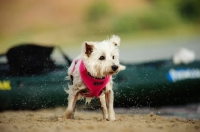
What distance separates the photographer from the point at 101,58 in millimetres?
4953

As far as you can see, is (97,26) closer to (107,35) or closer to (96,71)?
(107,35)

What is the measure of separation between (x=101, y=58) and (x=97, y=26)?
2.70m

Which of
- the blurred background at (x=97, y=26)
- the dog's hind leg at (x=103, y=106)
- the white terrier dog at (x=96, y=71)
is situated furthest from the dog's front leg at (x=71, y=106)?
the blurred background at (x=97, y=26)

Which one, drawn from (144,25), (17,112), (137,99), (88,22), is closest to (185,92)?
(137,99)

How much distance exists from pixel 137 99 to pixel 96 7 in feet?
7.02

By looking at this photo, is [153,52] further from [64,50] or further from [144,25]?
[64,50]

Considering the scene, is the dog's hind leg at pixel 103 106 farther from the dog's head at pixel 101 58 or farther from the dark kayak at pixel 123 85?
the dark kayak at pixel 123 85

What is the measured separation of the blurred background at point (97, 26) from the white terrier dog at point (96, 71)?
82.1 inches

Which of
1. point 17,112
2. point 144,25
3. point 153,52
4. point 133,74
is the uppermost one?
point 144,25

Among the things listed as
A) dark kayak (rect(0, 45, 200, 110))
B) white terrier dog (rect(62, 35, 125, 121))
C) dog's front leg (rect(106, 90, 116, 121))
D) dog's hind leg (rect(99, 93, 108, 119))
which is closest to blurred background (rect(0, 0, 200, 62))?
dark kayak (rect(0, 45, 200, 110))

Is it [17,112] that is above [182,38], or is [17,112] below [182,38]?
below

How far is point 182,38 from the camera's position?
7.69m

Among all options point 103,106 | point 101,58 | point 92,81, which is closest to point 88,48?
point 101,58

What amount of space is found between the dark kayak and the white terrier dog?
190 cm
